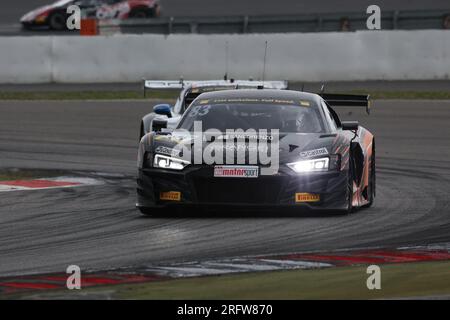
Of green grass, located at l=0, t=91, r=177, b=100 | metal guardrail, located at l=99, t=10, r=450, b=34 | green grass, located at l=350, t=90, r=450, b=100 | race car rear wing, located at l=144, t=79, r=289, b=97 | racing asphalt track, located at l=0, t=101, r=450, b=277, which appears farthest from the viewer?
metal guardrail, located at l=99, t=10, r=450, b=34

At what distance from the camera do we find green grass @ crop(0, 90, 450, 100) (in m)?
25.7

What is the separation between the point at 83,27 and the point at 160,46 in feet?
8.36

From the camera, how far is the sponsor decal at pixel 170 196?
11.4m

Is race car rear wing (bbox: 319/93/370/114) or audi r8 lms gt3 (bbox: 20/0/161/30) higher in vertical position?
race car rear wing (bbox: 319/93/370/114)

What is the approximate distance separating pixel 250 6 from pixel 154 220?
31318 millimetres

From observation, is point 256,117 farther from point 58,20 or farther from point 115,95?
point 58,20

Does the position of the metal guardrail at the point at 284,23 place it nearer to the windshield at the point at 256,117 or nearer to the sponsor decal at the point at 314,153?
the windshield at the point at 256,117

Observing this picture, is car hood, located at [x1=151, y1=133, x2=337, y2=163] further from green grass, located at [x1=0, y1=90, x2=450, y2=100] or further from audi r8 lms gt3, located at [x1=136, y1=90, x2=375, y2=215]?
green grass, located at [x1=0, y1=90, x2=450, y2=100]

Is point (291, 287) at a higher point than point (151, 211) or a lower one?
higher

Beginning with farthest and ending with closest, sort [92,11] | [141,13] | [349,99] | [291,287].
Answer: [141,13], [92,11], [349,99], [291,287]

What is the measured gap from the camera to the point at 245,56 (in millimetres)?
28172

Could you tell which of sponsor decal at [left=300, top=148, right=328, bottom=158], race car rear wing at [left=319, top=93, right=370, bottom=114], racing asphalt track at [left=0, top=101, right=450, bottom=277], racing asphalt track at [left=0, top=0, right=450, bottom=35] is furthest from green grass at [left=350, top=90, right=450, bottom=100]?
sponsor decal at [left=300, top=148, right=328, bottom=158]

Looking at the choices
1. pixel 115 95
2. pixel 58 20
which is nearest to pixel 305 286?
pixel 115 95

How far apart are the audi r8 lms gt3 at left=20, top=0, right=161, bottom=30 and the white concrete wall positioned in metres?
9.75
